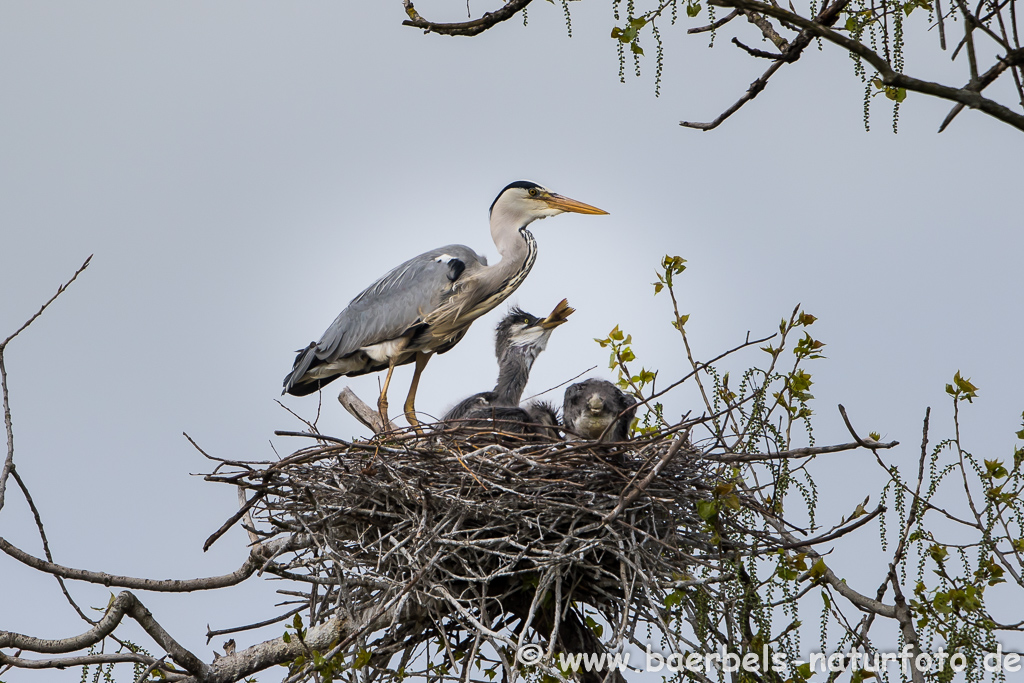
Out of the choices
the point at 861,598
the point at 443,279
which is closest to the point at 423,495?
the point at 861,598

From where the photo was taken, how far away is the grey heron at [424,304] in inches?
263

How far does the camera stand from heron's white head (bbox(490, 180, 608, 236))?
23.2 feet

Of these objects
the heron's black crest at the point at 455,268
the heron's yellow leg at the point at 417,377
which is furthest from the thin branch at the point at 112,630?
the heron's black crest at the point at 455,268

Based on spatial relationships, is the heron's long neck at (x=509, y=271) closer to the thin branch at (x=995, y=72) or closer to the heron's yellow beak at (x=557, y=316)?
the heron's yellow beak at (x=557, y=316)

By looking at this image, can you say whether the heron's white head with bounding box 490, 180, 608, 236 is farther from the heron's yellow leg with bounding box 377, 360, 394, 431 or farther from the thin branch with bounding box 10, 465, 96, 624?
the thin branch with bounding box 10, 465, 96, 624

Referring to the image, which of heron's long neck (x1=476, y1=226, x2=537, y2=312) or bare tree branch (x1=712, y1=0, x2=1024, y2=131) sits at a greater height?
heron's long neck (x1=476, y1=226, x2=537, y2=312)

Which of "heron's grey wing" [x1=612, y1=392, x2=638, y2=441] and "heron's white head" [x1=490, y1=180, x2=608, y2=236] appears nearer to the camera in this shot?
"heron's grey wing" [x1=612, y1=392, x2=638, y2=441]

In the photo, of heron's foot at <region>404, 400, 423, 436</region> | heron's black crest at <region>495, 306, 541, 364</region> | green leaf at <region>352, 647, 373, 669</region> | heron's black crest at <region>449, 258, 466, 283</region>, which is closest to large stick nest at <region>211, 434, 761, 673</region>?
green leaf at <region>352, 647, 373, 669</region>

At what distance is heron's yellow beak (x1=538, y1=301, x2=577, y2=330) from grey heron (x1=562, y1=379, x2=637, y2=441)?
1.12 meters

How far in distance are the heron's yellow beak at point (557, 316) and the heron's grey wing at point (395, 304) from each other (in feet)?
2.30

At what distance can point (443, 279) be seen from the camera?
6695 mm

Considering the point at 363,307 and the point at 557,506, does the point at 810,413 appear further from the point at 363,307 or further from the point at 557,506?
the point at 363,307

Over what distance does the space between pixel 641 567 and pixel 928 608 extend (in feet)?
3.31

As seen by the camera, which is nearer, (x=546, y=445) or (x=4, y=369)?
(x=4, y=369)
